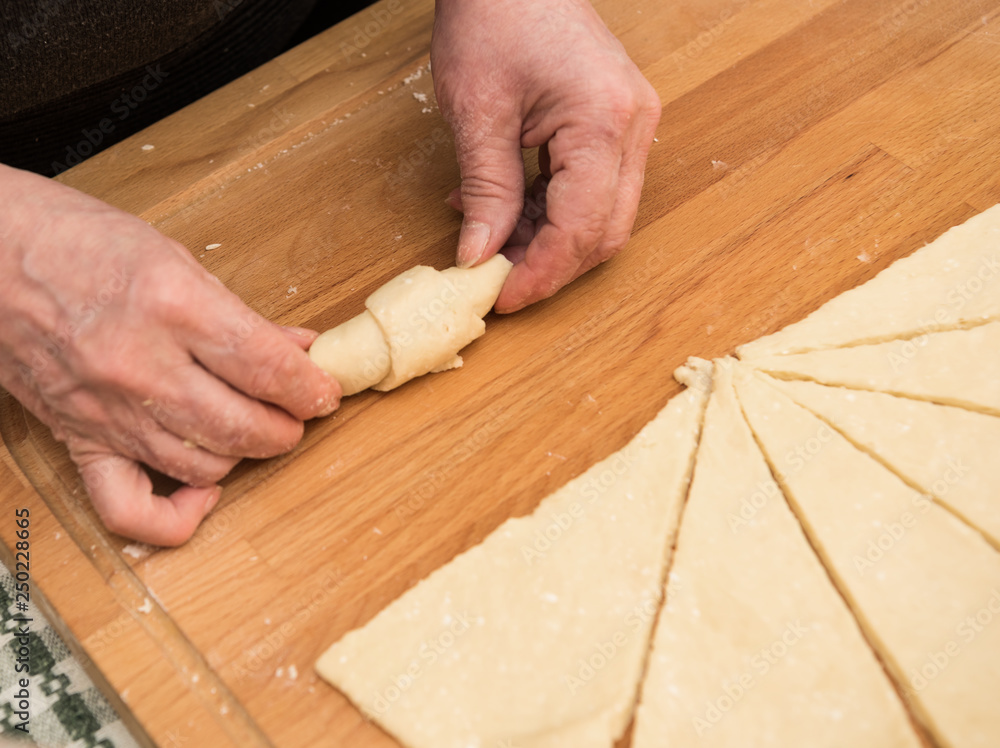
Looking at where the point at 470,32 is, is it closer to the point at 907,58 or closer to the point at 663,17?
the point at 663,17

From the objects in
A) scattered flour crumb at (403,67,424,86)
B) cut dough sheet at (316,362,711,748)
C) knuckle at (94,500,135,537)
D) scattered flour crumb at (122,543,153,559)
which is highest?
scattered flour crumb at (403,67,424,86)

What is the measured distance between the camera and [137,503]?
1.77 m

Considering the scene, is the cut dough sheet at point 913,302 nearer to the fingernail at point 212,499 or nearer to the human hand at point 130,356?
the human hand at point 130,356

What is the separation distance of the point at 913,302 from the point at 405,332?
133 cm

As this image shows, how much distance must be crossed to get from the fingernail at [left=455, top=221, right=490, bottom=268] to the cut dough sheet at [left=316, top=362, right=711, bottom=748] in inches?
24.7

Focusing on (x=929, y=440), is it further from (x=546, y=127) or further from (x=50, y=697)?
(x=50, y=697)

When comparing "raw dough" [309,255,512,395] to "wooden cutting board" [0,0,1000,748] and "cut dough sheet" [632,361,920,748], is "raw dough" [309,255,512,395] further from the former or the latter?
"cut dough sheet" [632,361,920,748]

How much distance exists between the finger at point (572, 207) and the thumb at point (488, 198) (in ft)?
0.34

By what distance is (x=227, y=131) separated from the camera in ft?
8.30

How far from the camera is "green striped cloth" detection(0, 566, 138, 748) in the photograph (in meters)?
1.80

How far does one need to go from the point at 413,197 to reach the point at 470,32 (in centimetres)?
50

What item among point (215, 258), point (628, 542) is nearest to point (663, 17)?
point (215, 258)

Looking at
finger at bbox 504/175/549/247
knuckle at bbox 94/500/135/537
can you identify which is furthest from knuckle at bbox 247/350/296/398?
finger at bbox 504/175/549/247

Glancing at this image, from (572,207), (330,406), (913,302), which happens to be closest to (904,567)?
(913,302)
